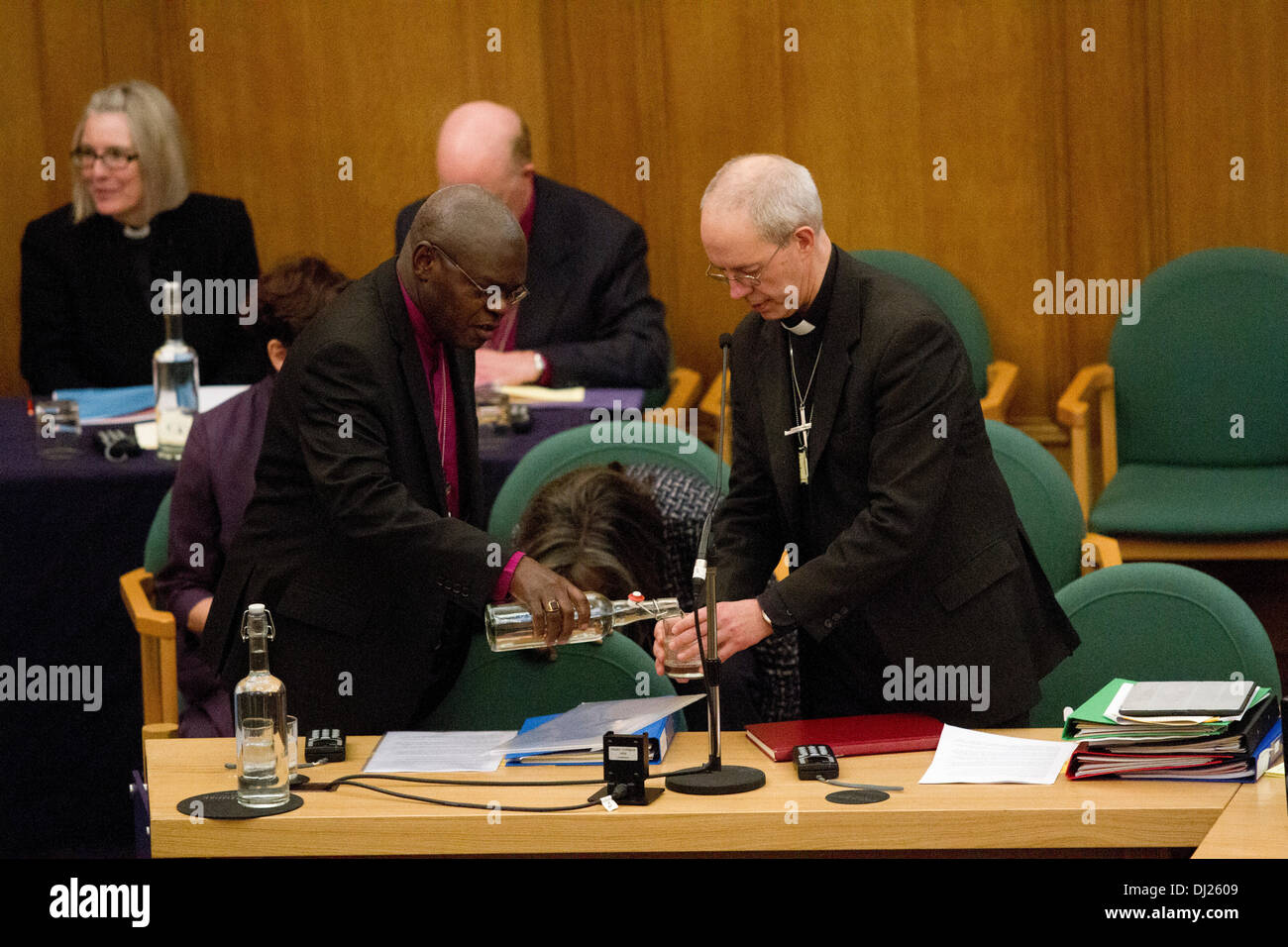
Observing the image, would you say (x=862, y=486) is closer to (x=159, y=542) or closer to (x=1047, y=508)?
(x=1047, y=508)

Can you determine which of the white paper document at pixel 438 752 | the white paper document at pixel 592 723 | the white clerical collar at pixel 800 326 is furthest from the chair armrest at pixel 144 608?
the white clerical collar at pixel 800 326

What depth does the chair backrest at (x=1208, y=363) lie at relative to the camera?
4.91 metres

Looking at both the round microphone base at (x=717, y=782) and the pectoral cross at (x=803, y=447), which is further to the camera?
the pectoral cross at (x=803, y=447)

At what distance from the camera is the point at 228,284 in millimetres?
5508

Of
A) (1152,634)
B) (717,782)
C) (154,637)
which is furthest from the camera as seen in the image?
(154,637)

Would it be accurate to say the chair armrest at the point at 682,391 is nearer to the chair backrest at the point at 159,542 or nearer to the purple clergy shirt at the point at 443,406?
the chair backrest at the point at 159,542

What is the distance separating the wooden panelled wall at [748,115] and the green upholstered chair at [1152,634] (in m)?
2.74

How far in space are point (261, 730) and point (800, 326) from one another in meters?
1.09

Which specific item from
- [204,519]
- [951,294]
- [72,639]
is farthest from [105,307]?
[951,294]

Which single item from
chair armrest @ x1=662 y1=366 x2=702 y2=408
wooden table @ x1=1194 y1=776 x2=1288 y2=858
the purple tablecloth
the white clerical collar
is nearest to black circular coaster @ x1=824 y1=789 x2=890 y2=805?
wooden table @ x1=1194 y1=776 x2=1288 y2=858

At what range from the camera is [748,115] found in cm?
583
